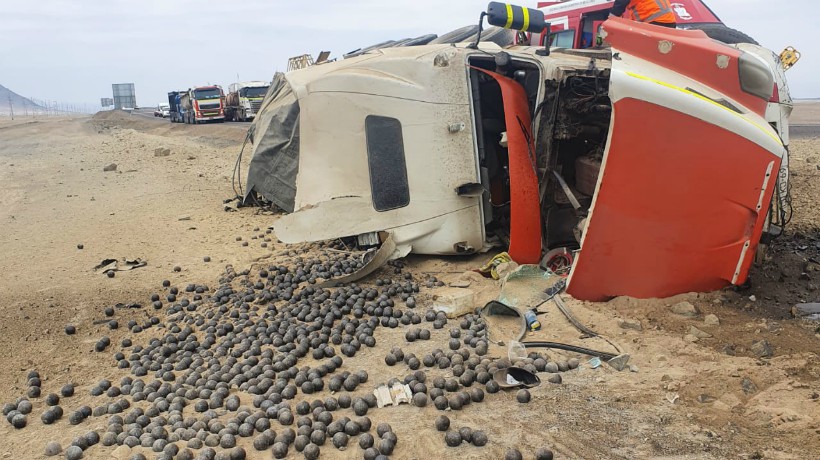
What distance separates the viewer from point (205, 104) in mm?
36875

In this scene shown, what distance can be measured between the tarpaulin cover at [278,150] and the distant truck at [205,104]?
29.7 m

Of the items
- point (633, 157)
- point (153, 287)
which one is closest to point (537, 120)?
point (633, 157)

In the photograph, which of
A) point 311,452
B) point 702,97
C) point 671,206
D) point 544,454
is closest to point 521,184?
point 671,206

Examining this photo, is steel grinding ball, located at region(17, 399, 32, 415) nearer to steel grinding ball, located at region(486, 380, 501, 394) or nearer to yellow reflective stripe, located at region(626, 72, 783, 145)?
steel grinding ball, located at region(486, 380, 501, 394)

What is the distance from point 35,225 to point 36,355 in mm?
5490

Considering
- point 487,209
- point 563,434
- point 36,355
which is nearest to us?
point 563,434

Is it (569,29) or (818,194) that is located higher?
(569,29)

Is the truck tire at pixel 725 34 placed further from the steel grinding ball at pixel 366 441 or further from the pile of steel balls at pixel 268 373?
the steel grinding ball at pixel 366 441

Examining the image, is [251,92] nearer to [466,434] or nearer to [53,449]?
[53,449]

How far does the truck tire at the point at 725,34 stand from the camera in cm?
984

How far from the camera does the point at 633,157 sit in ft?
15.5

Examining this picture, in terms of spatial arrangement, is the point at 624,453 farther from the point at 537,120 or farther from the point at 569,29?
the point at 569,29

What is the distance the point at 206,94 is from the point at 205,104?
2.00 ft

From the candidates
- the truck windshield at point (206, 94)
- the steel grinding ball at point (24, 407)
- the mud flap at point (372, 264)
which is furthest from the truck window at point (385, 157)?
the truck windshield at point (206, 94)
